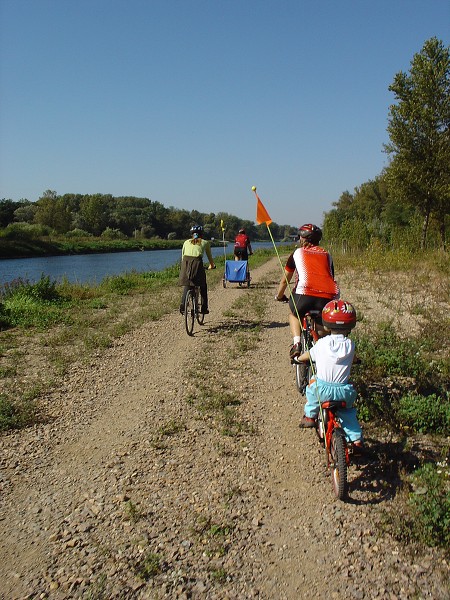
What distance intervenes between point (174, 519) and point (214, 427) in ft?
5.03

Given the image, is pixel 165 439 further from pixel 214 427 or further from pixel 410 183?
pixel 410 183

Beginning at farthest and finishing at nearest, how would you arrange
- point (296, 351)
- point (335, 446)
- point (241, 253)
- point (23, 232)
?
point (23, 232), point (241, 253), point (296, 351), point (335, 446)

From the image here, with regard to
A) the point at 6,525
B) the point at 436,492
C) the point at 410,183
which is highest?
the point at 410,183

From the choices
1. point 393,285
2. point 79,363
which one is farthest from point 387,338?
point 393,285

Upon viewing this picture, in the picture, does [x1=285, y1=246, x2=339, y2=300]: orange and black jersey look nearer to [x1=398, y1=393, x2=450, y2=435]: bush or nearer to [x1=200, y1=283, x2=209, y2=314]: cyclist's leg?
[x1=398, y1=393, x2=450, y2=435]: bush

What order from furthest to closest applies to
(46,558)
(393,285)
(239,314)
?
(393,285), (239,314), (46,558)

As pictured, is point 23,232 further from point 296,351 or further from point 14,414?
point 296,351

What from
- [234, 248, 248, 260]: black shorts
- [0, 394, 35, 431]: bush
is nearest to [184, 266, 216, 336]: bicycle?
[0, 394, 35, 431]: bush

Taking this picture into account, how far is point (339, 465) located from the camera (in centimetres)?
331

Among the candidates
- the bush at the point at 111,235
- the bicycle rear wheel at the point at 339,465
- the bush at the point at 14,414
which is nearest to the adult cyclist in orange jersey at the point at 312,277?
the bicycle rear wheel at the point at 339,465

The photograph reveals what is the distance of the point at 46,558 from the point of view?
288 centimetres

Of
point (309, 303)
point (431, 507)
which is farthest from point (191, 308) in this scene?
point (431, 507)

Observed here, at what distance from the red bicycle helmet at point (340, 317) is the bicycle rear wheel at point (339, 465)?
834 mm

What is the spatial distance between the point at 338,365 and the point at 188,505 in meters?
1.61
